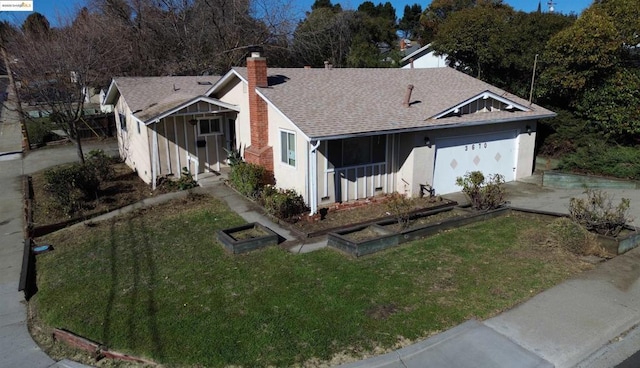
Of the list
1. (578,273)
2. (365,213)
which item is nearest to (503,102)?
(365,213)

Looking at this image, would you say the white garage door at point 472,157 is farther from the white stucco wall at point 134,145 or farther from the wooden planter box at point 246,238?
the white stucco wall at point 134,145

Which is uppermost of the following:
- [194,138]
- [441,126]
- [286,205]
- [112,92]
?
[112,92]

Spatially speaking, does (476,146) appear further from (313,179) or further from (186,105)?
(186,105)

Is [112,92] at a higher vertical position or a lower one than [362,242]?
higher

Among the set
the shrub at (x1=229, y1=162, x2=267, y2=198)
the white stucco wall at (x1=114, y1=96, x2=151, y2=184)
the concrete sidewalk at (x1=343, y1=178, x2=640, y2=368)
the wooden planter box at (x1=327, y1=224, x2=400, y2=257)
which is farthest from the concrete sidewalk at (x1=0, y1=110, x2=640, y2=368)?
the white stucco wall at (x1=114, y1=96, x2=151, y2=184)

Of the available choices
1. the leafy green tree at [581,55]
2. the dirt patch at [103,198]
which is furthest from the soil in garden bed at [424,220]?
the leafy green tree at [581,55]

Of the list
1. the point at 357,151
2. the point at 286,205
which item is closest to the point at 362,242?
the point at 286,205
